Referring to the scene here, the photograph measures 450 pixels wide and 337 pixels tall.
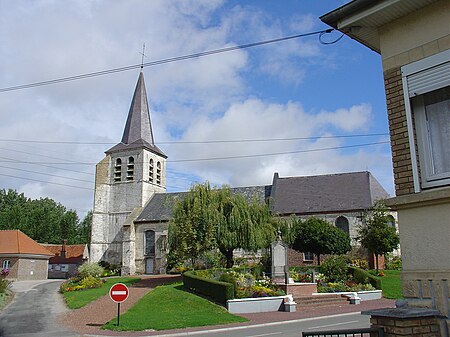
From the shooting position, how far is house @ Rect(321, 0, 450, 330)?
4207 millimetres

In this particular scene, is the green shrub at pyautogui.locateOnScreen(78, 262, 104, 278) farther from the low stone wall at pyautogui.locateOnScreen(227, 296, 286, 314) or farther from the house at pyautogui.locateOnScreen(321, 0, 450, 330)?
the house at pyautogui.locateOnScreen(321, 0, 450, 330)

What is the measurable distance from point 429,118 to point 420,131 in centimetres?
17

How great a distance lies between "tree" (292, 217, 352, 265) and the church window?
726 inches

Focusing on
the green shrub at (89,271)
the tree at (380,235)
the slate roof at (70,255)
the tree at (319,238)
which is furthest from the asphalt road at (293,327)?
the slate roof at (70,255)

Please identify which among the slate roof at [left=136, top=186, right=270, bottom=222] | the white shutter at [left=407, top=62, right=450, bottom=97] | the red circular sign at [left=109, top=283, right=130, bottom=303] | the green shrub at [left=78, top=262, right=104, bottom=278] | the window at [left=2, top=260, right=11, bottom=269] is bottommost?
the red circular sign at [left=109, top=283, right=130, bottom=303]

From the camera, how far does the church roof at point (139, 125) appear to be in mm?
53094

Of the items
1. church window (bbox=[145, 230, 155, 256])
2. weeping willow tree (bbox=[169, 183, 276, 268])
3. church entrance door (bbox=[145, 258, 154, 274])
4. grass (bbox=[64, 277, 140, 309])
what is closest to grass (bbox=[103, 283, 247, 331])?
grass (bbox=[64, 277, 140, 309])

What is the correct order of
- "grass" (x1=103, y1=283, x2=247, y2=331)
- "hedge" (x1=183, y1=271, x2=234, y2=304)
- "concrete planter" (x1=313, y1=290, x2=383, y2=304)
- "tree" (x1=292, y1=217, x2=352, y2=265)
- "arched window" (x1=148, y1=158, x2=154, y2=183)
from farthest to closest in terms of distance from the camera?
"arched window" (x1=148, y1=158, x2=154, y2=183), "tree" (x1=292, y1=217, x2=352, y2=265), "concrete planter" (x1=313, y1=290, x2=383, y2=304), "hedge" (x1=183, y1=271, x2=234, y2=304), "grass" (x1=103, y1=283, x2=247, y2=331)

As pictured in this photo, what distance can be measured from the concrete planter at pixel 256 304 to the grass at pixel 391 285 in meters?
7.06

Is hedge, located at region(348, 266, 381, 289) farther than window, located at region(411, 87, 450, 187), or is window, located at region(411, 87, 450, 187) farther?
hedge, located at region(348, 266, 381, 289)

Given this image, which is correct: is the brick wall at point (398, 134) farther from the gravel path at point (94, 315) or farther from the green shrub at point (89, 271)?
the green shrub at point (89, 271)

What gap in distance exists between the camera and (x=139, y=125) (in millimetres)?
53719

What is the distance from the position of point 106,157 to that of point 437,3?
51.8 m

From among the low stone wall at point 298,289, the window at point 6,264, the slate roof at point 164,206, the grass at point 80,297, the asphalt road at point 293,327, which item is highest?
the slate roof at point 164,206
